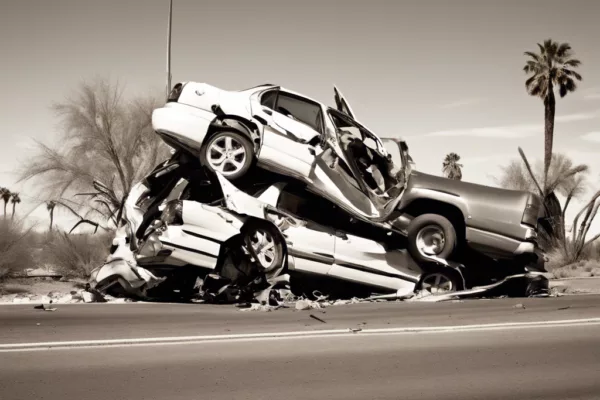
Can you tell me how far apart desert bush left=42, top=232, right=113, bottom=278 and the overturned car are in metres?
8.39

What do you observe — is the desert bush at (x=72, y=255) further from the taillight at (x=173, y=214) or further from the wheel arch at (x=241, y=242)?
the wheel arch at (x=241, y=242)

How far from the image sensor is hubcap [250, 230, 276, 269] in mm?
10281

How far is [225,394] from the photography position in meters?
4.64

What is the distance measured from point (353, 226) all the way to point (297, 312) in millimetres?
2320

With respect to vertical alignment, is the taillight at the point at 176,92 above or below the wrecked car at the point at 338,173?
above

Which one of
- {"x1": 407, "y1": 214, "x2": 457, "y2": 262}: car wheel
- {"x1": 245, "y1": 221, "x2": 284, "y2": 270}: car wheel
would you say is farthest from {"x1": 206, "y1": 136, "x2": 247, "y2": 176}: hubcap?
{"x1": 407, "y1": 214, "x2": 457, "y2": 262}: car wheel

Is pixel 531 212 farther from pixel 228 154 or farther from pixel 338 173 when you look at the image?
pixel 228 154

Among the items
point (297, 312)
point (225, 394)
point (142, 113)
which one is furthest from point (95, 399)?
point (142, 113)

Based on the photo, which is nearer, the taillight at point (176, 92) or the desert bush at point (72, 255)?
the taillight at point (176, 92)

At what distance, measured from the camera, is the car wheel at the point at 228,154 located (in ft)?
35.3

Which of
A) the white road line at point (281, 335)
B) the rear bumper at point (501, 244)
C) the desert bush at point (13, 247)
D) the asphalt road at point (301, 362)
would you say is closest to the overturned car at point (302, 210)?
the rear bumper at point (501, 244)

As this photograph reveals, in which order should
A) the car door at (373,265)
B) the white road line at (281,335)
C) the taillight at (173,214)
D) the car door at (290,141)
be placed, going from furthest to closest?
the car door at (290,141)
the car door at (373,265)
the taillight at (173,214)
the white road line at (281,335)

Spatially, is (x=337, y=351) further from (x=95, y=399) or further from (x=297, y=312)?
(x=297, y=312)

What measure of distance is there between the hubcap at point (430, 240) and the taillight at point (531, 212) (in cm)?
134
